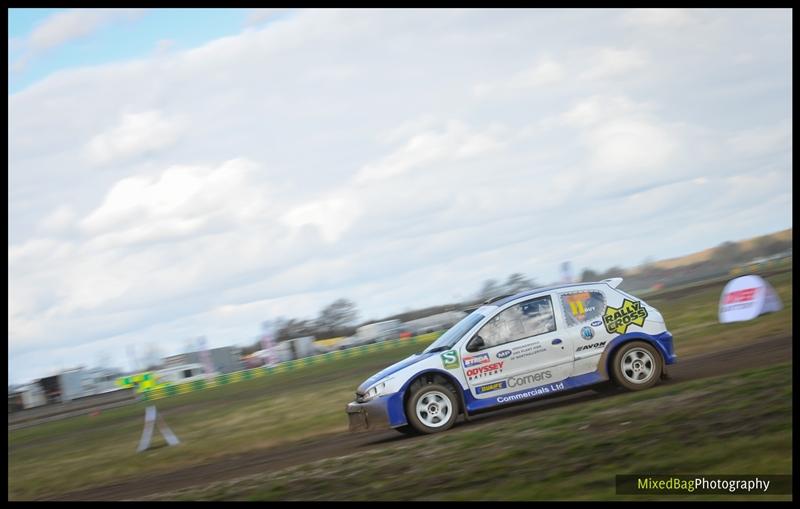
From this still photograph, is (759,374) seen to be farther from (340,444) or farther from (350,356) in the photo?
(350,356)

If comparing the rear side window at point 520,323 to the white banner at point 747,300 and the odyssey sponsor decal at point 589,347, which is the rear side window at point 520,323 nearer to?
the odyssey sponsor decal at point 589,347

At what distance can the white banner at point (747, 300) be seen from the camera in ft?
66.6

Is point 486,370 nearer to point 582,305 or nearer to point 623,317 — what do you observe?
point 582,305

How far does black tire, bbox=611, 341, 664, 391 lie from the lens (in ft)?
39.2

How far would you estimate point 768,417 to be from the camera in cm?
869

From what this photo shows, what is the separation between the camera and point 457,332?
1234cm

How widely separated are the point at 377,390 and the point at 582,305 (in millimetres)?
2935

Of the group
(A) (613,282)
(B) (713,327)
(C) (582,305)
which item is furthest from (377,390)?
(B) (713,327)

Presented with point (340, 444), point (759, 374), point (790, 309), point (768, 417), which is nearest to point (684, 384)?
point (759, 374)

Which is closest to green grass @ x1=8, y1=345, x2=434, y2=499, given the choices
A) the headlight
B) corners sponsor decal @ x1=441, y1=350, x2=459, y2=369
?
the headlight

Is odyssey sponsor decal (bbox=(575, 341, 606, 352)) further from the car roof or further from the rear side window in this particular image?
the car roof

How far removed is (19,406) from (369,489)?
47.9 metres

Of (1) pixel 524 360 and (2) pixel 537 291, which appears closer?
(1) pixel 524 360
